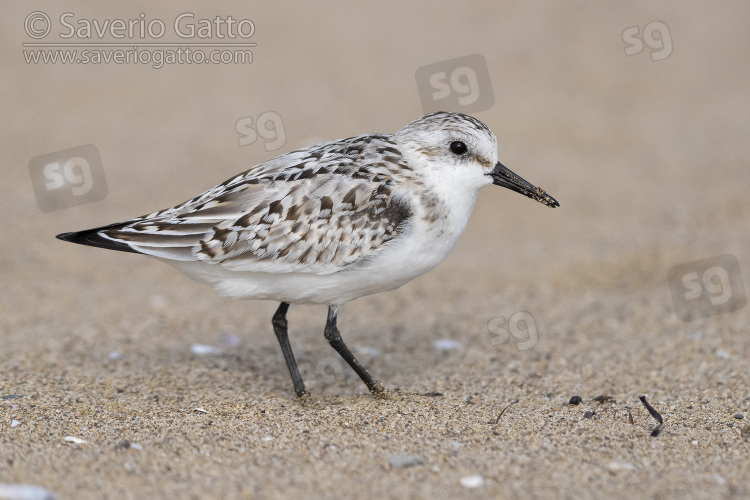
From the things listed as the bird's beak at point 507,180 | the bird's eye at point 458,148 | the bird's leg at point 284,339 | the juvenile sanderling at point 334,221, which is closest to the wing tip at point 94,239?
the juvenile sanderling at point 334,221

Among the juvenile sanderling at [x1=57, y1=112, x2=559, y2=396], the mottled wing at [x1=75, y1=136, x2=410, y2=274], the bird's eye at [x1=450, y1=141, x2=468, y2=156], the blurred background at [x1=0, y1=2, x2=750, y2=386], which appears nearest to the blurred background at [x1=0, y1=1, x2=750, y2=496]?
the blurred background at [x1=0, y1=2, x2=750, y2=386]

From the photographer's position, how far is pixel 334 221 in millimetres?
4191

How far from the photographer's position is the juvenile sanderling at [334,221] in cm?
418

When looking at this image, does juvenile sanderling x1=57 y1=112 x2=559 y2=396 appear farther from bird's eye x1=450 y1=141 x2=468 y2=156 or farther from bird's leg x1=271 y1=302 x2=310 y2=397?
bird's leg x1=271 y1=302 x2=310 y2=397

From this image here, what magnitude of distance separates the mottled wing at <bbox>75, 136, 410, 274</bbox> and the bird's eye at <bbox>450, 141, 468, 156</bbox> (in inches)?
10.4

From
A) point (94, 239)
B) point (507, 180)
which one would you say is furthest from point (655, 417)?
point (94, 239)

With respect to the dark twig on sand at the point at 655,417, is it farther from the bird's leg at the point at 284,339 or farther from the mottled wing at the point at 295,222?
the bird's leg at the point at 284,339

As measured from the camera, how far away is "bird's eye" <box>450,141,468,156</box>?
4.31 metres

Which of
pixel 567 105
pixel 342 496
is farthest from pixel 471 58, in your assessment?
pixel 342 496

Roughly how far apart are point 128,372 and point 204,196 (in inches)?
50.0

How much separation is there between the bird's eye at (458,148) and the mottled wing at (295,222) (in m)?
0.26

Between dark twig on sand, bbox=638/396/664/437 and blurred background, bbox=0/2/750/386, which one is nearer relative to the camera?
dark twig on sand, bbox=638/396/664/437

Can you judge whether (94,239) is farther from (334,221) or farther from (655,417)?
(655,417)

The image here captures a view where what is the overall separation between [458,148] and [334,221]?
2.47ft
